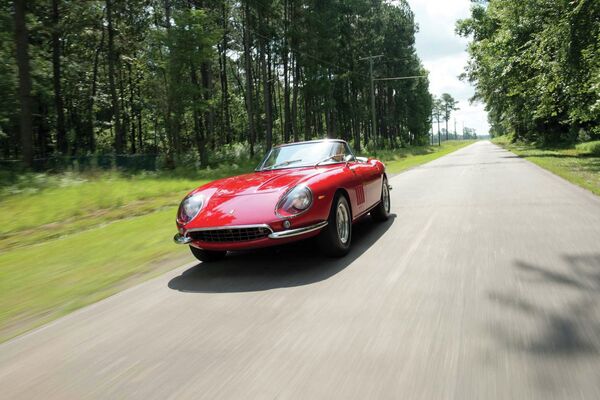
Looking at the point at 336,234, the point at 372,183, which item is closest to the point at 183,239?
the point at 336,234

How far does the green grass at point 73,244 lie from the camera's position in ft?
14.7

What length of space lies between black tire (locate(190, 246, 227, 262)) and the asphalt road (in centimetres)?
17

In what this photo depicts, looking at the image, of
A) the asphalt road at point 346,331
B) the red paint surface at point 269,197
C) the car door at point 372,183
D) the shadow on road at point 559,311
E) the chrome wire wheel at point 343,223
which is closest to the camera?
the asphalt road at point 346,331

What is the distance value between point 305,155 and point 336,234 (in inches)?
69.5

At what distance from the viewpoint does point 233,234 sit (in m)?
4.68

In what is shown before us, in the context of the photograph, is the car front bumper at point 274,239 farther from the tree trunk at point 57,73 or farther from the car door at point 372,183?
the tree trunk at point 57,73

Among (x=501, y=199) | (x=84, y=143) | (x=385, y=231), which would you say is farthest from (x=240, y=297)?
→ (x=84, y=143)

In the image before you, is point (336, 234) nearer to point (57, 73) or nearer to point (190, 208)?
point (190, 208)

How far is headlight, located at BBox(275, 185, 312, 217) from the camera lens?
183 inches

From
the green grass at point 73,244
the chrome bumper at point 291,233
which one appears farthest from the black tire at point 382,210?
the green grass at point 73,244

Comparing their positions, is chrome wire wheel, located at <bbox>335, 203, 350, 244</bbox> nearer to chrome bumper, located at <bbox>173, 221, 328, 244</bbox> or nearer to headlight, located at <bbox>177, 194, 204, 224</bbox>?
chrome bumper, located at <bbox>173, 221, 328, 244</bbox>

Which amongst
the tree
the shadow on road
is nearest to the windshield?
the shadow on road

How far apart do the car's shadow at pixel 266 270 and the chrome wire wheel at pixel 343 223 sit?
22 cm

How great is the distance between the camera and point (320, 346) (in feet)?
9.38
